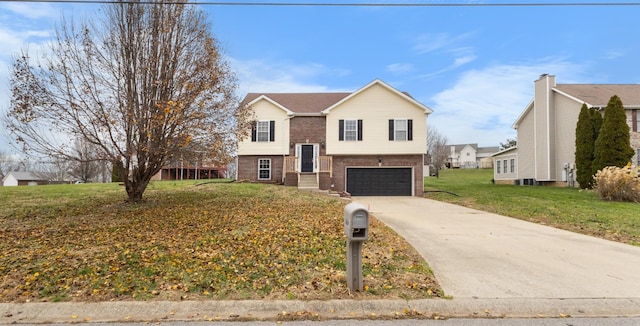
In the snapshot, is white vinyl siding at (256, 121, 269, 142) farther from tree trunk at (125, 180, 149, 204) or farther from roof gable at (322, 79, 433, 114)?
tree trunk at (125, 180, 149, 204)

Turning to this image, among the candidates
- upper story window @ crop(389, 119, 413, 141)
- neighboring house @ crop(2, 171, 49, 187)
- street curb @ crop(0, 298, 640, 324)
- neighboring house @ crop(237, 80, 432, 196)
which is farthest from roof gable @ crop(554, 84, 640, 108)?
neighboring house @ crop(2, 171, 49, 187)

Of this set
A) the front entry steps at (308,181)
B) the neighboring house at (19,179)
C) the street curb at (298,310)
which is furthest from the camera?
the neighboring house at (19,179)

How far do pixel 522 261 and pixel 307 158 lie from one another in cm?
1647

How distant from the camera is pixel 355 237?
4574 mm

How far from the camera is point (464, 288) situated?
4965 mm

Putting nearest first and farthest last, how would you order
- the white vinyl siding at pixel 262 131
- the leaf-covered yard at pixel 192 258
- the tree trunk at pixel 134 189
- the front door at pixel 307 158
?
the leaf-covered yard at pixel 192 258 → the tree trunk at pixel 134 189 → the front door at pixel 307 158 → the white vinyl siding at pixel 262 131

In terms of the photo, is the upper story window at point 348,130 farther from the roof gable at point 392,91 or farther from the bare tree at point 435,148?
the bare tree at point 435,148

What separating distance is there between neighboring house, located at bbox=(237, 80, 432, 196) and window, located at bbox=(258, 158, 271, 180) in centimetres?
6

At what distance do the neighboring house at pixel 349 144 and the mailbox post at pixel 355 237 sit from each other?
15.8m

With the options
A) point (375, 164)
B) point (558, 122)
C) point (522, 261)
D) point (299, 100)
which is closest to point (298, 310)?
point (522, 261)

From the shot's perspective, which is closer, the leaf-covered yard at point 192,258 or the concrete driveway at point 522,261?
the leaf-covered yard at point 192,258

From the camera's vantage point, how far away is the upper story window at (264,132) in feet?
72.8

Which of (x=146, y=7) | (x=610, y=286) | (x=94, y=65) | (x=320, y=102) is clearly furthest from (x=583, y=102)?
(x=94, y=65)

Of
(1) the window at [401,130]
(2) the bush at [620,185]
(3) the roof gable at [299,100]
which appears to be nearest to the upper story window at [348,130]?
(3) the roof gable at [299,100]
